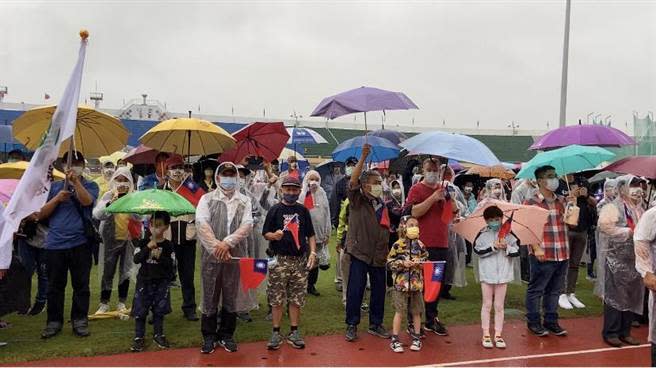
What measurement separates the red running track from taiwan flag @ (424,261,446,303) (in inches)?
23.0

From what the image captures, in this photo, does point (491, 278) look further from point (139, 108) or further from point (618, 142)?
point (139, 108)

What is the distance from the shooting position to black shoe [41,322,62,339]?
5.91 meters

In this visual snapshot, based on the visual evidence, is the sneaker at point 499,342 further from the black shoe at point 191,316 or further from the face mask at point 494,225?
the black shoe at point 191,316

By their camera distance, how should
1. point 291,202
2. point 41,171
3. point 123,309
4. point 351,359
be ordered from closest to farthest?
point 41,171 < point 351,359 < point 291,202 < point 123,309

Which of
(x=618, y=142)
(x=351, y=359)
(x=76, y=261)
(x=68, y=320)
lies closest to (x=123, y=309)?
(x=68, y=320)

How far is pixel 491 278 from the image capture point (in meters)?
6.03

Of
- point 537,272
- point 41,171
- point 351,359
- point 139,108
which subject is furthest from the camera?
point 139,108

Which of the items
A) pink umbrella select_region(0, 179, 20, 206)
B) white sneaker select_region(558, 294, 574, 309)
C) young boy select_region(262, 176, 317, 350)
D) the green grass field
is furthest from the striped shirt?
pink umbrella select_region(0, 179, 20, 206)

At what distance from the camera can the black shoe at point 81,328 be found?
5.93 m

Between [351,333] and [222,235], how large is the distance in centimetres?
182

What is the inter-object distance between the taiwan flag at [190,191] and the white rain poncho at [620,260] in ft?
15.1

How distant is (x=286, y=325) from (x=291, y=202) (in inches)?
66.8

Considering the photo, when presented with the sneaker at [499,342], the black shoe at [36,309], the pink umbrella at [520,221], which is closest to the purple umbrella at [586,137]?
the pink umbrella at [520,221]

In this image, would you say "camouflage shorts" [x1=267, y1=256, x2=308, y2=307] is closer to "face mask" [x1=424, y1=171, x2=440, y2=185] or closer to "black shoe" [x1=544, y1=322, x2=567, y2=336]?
"face mask" [x1=424, y1=171, x2=440, y2=185]
